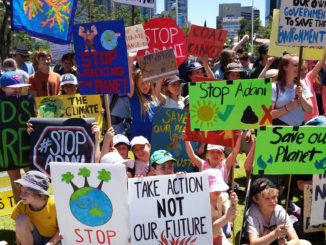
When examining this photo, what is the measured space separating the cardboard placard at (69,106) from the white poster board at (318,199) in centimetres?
234

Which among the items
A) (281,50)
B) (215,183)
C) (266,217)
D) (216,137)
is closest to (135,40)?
(281,50)

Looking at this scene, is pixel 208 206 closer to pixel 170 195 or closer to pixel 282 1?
pixel 170 195

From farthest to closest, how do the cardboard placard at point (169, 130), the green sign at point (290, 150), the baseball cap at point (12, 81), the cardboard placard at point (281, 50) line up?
the cardboard placard at point (281, 50) < the cardboard placard at point (169, 130) < the baseball cap at point (12, 81) < the green sign at point (290, 150)

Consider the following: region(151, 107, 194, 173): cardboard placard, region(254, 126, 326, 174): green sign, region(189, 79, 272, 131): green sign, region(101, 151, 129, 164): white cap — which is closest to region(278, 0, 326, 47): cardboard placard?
region(189, 79, 272, 131): green sign

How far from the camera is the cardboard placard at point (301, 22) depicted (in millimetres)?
4887

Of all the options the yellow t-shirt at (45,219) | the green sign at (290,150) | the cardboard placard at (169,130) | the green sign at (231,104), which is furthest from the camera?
the cardboard placard at (169,130)

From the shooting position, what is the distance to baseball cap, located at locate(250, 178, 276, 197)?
4.10m

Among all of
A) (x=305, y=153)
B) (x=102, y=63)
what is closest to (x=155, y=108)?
(x=102, y=63)

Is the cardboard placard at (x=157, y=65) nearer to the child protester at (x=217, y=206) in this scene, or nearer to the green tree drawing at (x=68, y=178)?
the child protester at (x=217, y=206)

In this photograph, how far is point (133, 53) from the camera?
240 inches

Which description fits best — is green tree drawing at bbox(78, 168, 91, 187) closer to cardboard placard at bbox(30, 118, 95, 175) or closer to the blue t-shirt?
cardboard placard at bbox(30, 118, 95, 175)

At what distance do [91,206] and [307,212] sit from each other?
195 centimetres

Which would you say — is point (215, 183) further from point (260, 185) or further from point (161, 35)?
point (161, 35)

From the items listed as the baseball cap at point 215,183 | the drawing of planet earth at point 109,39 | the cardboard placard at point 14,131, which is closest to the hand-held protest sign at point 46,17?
the drawing of planet earth at point 109,39
